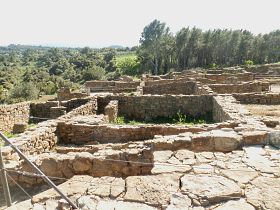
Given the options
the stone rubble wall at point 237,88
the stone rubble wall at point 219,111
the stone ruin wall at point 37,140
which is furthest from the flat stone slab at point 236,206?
the stone rubble wall at point 237,88

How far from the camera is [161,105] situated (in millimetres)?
14492

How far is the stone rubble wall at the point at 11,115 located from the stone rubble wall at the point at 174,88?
321 inches

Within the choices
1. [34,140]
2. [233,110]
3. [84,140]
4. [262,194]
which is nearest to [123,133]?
[84,140]

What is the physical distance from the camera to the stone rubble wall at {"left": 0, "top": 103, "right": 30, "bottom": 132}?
13.9m

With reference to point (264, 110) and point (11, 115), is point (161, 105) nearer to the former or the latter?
point (264, 110)

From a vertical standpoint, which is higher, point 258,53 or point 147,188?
point 258,53

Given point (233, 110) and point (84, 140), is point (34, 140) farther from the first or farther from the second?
point (233, 110)

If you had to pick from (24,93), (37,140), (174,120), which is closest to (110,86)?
(174,120)

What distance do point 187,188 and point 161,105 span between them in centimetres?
983

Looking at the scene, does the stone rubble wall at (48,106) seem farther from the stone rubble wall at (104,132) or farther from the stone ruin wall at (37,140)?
the stone rubble wall at (104,132)

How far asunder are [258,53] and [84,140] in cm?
5420

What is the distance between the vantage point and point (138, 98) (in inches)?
581

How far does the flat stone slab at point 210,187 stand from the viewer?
4.50 metres

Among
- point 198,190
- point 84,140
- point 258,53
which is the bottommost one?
point 84,140
